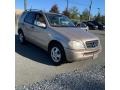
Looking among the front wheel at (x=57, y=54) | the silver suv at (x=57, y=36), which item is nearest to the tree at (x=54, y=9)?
the silver suv at (x=57, y=36)

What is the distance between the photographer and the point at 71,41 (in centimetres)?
340

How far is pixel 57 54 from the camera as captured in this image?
11.4 feet

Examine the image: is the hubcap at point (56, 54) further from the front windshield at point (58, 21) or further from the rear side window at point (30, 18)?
the rear side window at point (30, 18)

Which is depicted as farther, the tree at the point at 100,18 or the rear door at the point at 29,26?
the tree at the point at 100,18

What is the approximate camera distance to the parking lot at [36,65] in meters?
3.31

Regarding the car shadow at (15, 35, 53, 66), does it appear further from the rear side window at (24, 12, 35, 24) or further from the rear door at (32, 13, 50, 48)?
the rear side window at (24, 12, 35, 24)

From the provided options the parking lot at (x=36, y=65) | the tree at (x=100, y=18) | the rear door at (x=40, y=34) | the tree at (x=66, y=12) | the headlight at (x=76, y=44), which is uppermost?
the tree at (x=66, y=12)

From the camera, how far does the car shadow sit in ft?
11.0

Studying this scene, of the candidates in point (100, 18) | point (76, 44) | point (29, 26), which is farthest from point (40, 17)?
point (100, 18)

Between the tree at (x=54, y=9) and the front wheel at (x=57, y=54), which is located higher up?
the tree at (x=54, y=9)

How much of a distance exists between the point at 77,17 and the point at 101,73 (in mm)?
889

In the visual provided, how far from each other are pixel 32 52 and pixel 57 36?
389 mm
